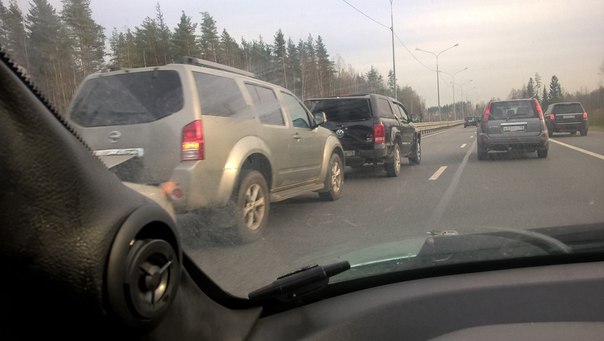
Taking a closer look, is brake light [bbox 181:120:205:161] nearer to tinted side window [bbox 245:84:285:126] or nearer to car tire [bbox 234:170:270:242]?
car tire [bbox 234:170:270:242]

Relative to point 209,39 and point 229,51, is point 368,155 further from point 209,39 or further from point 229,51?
point 209,39

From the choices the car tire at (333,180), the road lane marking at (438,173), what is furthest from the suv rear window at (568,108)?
the car tire at (333,180)

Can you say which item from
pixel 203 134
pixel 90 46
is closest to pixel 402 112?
pixel 203 134

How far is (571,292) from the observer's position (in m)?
2.52

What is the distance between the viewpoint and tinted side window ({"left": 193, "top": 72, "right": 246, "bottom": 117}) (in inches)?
202

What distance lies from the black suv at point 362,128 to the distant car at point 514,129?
12.7ft

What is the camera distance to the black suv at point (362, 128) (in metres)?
11.2

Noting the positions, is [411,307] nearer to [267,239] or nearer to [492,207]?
[267,239]

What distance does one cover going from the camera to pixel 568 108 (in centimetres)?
2483

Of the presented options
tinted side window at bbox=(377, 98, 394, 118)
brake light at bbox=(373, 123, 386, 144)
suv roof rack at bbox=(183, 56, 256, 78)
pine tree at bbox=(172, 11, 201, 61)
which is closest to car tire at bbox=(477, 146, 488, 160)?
tinted side window at bbox=(377, 98, 394, 118)

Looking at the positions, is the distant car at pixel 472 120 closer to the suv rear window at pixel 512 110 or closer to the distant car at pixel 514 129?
the suv rear window at pixel 512 110

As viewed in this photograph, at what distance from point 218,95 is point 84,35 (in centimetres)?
285

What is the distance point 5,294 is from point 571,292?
7.64 ft

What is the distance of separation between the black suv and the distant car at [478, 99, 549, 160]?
3.87m
